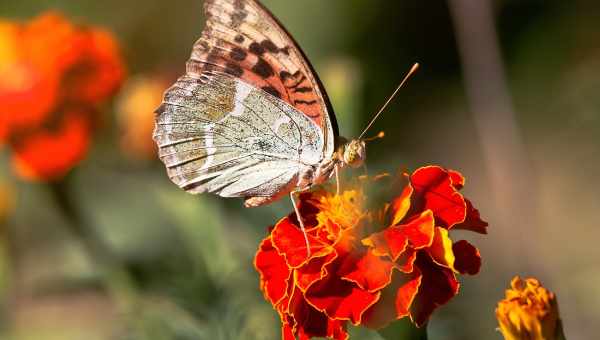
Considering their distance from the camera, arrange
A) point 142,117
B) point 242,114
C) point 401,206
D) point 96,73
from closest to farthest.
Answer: point 401,206 → point 242,114 → point 96,73 → point 142,117

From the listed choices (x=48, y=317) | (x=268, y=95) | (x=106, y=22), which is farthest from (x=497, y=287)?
(x=106, y=22)

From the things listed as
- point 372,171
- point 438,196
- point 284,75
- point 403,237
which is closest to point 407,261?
point 403,237

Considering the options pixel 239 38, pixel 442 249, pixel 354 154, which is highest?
pixel 239 38

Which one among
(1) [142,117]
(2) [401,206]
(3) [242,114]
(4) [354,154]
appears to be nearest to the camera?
(2) [401,206]

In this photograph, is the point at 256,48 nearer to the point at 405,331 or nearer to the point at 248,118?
the point at 248,118

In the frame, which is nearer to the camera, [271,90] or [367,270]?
[367,270]

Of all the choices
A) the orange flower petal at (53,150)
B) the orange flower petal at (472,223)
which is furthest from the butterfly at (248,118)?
the orange flower petal at (53,150)

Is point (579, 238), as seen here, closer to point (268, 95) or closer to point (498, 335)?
Result: point (498, 335)

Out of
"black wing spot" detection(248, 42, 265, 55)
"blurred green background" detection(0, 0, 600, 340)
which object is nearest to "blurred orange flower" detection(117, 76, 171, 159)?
"blurred green background" detection(0, 0, 600, 340)
